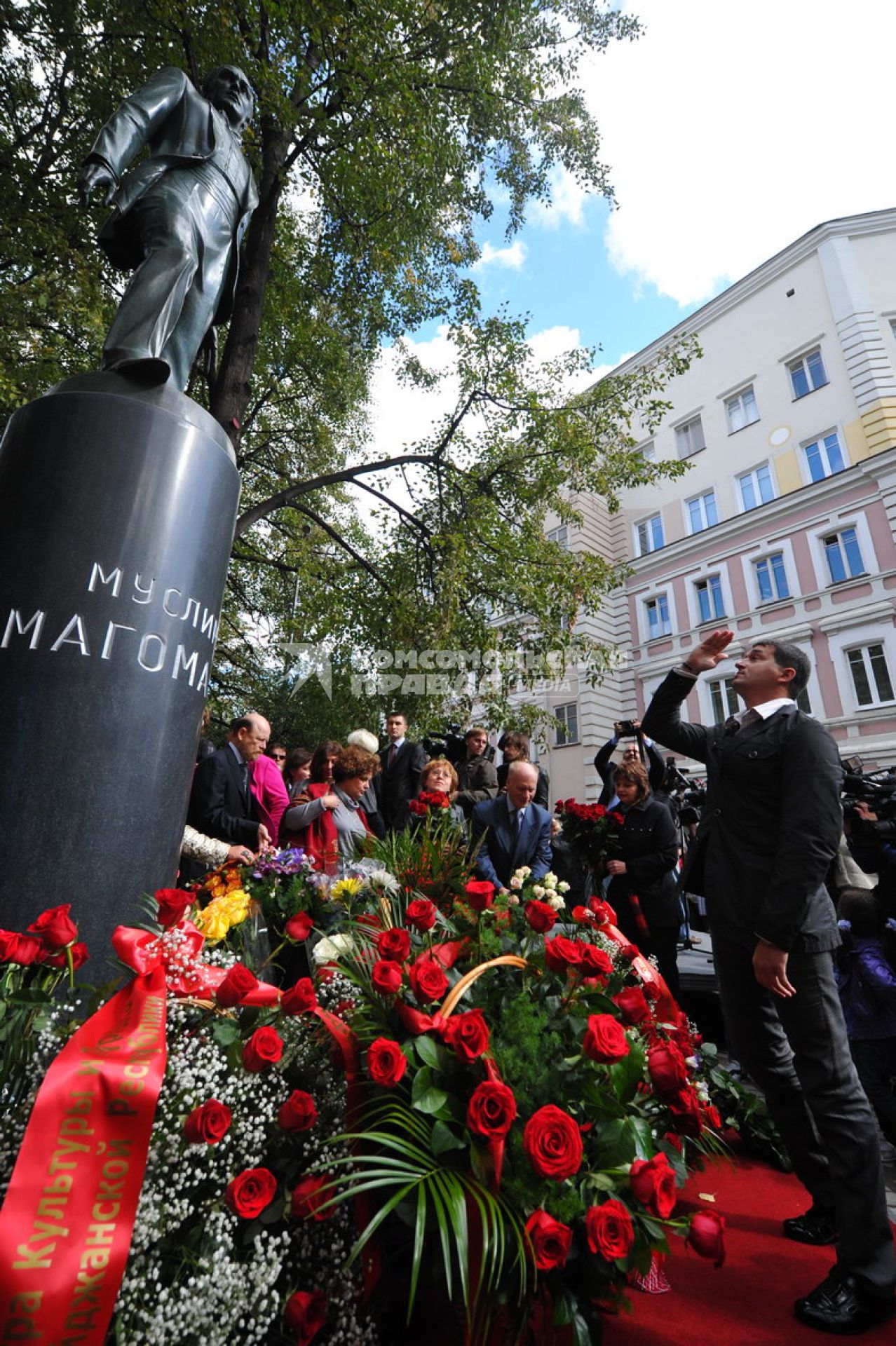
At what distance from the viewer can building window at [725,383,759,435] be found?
22531 millimetres

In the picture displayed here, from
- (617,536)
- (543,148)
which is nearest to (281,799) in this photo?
(543,148)

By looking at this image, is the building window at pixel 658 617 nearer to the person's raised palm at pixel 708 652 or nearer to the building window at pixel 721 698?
the building window at pixel 721 698

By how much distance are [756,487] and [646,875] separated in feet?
66.6

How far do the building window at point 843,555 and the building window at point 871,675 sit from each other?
1.97 metres

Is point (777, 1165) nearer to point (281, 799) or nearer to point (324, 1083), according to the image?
point (324, 1083)

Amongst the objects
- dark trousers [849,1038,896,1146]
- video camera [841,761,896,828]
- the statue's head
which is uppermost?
the statue's head

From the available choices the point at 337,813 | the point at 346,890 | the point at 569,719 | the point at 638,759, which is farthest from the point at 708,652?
the point at 569,719

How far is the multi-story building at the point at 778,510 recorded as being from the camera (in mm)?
17594

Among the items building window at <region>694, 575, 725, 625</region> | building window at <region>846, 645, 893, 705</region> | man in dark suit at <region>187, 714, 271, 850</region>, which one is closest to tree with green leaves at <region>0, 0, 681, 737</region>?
man in dark suit at <region>187, 714, 271, 850</region>

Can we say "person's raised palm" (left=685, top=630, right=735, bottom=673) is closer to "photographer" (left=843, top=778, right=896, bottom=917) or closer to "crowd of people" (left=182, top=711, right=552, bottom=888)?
"crowd of people" (left=182, top=711, right=552, bottom=888)

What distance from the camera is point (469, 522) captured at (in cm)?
918

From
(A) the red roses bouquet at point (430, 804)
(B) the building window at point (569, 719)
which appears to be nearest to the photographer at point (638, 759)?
(A) the red roses bouquet at point (430, 804)

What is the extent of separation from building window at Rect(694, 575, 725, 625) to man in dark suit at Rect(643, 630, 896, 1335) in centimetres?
1958

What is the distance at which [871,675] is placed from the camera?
17.0 m
